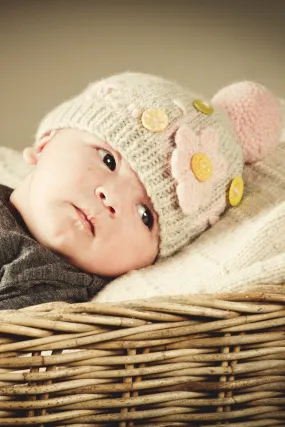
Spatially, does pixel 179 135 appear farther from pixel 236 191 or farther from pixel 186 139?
pixel 236 191

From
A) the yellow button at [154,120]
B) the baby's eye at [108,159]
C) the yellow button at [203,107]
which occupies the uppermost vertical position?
the yellow button at [203,107]

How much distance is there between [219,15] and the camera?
1569mm

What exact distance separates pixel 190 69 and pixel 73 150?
765 millimetres

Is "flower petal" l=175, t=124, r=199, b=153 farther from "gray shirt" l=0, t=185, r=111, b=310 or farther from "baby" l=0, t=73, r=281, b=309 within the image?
"gray shirt" l=0, t=185, r=111, b=310

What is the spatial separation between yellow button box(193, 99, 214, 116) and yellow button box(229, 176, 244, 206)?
0.11 metres

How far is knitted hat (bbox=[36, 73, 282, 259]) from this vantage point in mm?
926

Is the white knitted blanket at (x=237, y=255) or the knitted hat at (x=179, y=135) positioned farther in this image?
the knitted hat at (x=179, y=135)

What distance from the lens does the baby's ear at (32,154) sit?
3.40 feet

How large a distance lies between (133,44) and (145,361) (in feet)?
3.70

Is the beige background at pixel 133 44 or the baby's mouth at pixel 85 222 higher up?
the beige background at pixel 133 44

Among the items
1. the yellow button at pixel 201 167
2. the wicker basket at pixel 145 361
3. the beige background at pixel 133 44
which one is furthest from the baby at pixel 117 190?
the beige background at pixel 133 44

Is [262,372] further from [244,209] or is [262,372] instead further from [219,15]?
[219,15]

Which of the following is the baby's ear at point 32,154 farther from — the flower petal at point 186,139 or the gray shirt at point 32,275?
the flower petal at point 186,139

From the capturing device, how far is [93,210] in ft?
3.00
